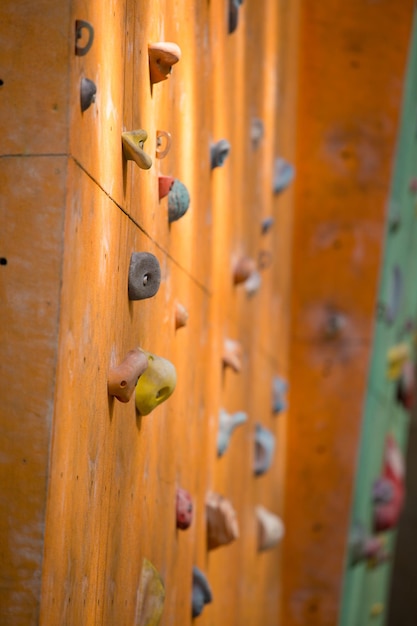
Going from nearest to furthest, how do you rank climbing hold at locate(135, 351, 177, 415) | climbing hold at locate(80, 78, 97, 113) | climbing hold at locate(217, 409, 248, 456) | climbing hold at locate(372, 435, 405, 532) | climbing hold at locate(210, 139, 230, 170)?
climbing hold at locate(80, 78, 97, 113)
climbing hold at locate(135, 351, 177, 415)
climbing hold at locate(210, 139, 230, 170)
climbing hold at locate(217, 409, 248, 456)
climbing hold at locate(372, 435, 405, 532)

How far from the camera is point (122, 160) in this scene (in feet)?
9.64

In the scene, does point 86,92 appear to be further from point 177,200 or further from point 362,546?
point 362,546

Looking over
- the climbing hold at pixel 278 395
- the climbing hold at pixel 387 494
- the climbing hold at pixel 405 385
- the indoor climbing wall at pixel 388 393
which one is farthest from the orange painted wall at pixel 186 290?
the climbing hold at pixel 405 385

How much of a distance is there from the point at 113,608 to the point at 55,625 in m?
0.62

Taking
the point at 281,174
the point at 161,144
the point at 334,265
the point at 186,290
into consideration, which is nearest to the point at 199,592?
the point at 186,290

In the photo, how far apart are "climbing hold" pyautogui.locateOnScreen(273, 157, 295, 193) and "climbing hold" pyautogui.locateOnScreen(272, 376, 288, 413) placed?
3.87 feet

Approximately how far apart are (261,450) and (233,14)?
2.52 metres

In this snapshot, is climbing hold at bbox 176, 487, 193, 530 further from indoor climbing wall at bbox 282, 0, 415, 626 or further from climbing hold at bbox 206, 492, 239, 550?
indoor climbing wall at bbox 282, 0, 415, 626

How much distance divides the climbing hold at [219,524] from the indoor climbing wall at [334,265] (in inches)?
111

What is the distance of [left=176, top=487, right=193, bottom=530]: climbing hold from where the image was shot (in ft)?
13.2

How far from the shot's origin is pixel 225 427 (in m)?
5.02

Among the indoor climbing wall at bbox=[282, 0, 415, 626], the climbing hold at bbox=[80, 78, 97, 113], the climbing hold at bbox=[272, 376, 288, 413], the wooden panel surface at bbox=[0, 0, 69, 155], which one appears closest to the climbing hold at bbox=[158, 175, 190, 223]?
the climbing hold at bbox=[80, 78, 97, 113]

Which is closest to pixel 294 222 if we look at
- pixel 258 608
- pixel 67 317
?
pixel 258 608

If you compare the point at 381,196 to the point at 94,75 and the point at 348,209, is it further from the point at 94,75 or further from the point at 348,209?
the point at 94,75
